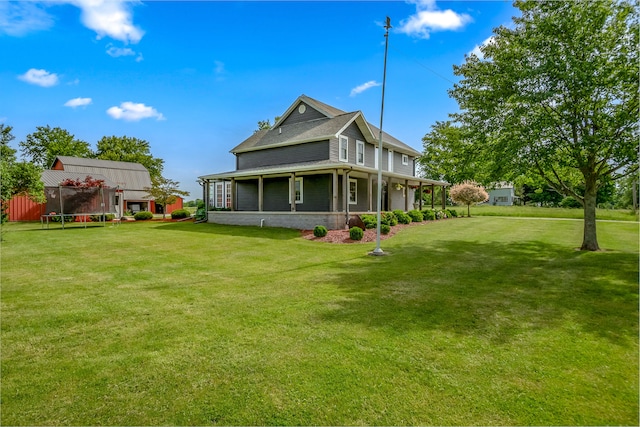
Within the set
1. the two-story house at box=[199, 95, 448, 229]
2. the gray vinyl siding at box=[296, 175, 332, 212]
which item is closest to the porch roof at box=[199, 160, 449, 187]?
the two-story house at box=[199, 95, 448, 229]

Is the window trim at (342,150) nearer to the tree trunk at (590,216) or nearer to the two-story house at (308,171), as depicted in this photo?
the two-story house at (308,171)

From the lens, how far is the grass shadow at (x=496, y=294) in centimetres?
475

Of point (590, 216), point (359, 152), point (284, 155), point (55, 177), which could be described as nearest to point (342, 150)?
point (359, 152)

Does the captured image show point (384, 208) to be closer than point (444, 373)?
No

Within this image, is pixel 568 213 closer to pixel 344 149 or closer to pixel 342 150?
pixel 344 149

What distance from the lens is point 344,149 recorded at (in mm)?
21047

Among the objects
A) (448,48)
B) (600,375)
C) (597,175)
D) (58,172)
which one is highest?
(448,48)

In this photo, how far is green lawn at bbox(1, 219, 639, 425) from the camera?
9.38 feet

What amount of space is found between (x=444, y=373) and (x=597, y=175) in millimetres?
11764

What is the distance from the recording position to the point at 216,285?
22.7ft

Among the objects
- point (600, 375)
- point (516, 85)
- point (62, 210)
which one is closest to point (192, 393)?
point (600, 375)

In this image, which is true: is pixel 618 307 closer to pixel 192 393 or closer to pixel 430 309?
pixel 430 309

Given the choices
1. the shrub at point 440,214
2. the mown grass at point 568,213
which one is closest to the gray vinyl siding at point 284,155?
the shrub at point 440,214

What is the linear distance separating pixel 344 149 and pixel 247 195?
908 cm
